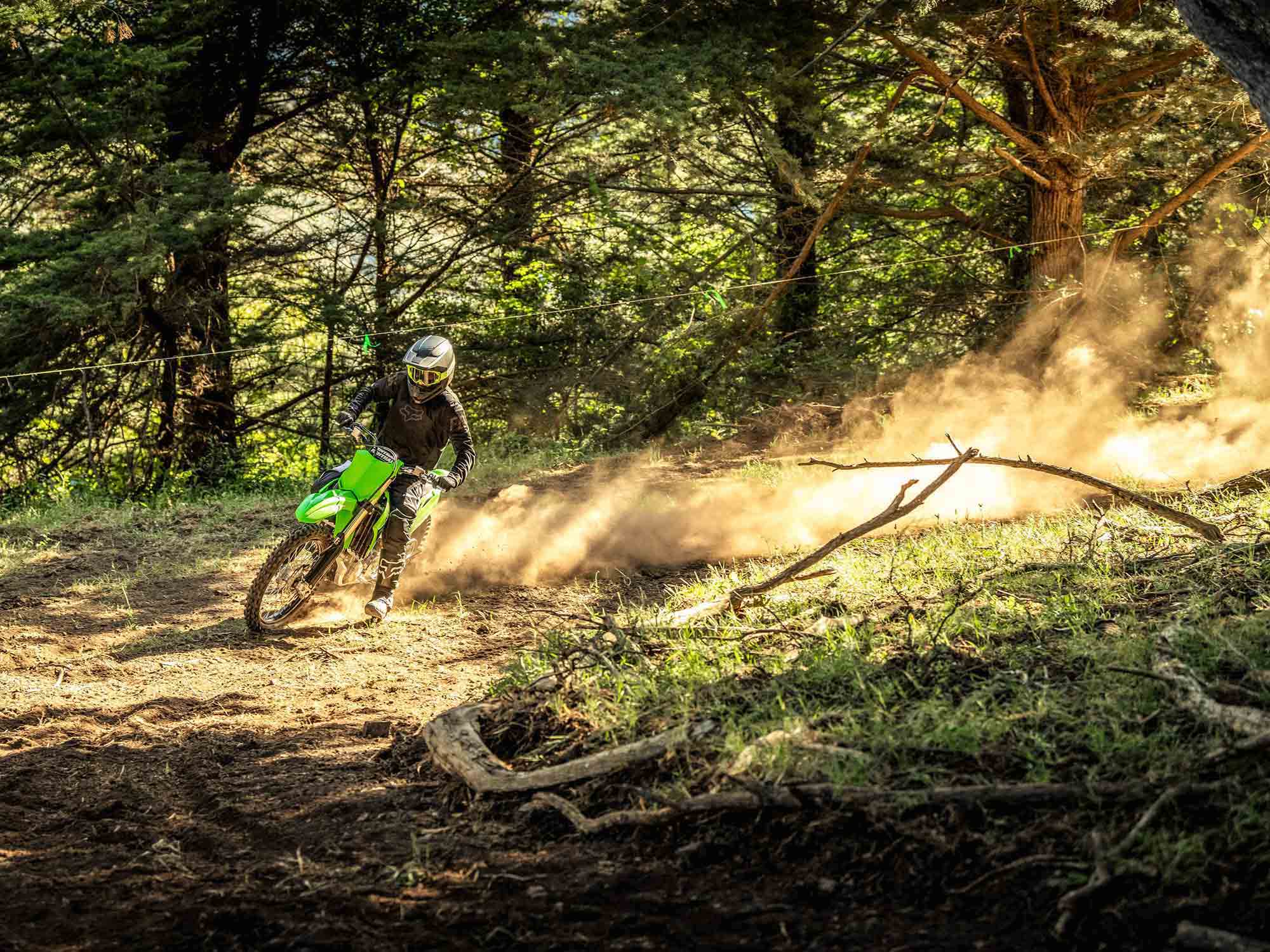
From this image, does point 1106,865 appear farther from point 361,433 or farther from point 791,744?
point 361,433

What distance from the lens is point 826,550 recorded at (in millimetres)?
5867

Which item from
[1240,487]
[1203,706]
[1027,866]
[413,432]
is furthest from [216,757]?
[1240,487]

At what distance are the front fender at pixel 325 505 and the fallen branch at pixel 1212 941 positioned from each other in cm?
612

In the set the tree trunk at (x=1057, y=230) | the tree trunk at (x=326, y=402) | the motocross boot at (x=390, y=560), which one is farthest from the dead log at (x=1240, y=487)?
the tree trunk at (x=326, y=402)

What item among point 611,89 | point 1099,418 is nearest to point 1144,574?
point 1099,418

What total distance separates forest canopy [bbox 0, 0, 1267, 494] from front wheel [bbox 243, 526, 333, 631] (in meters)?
5.25

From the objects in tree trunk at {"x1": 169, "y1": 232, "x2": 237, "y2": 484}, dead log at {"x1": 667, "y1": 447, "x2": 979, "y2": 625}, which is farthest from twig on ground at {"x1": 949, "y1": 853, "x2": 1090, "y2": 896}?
tree trunk at {"x1": 169, "y1": 232, "x2": 237, "y2": 484}

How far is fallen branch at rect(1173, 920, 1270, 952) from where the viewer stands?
2.60 m

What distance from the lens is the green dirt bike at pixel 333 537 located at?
772cm

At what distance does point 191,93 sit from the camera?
15.4m

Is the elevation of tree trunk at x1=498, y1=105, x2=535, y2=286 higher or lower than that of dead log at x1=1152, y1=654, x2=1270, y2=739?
higher

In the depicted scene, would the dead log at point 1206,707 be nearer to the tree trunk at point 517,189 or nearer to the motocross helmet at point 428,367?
the motocross helmet at point 428,367

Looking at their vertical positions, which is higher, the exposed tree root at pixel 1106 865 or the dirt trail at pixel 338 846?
the exposed tree root at pixel 1106 865

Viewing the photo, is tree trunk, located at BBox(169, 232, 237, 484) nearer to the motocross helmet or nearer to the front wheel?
the motocross helmet
